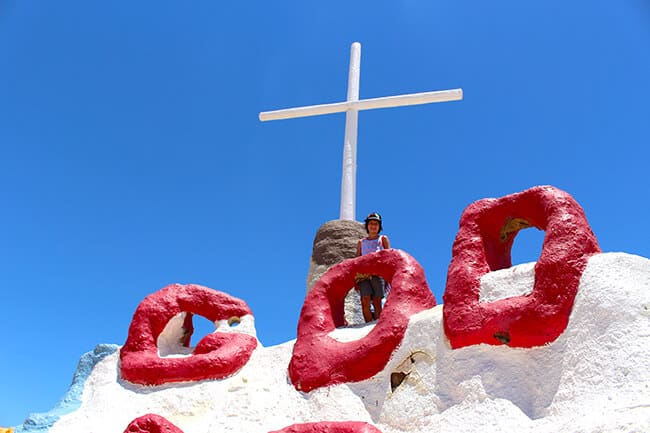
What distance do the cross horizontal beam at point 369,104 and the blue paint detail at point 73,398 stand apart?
8523 mm

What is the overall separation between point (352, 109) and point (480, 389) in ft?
34.8

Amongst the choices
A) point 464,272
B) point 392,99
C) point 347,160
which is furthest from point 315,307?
point 392,99

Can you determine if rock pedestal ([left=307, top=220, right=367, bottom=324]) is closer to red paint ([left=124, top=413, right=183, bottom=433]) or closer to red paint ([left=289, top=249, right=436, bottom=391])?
red paint ([left=289, top=249, right=436, bottom=391])

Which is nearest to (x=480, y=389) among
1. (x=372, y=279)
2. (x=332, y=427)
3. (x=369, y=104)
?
(x=332, y=427)

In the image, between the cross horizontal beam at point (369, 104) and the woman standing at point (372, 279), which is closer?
the woman standing at point (372, 279)

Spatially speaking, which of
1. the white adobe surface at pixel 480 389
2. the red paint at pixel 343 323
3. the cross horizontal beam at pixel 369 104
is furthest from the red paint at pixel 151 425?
the cross horizontal beam at pixel 369 104

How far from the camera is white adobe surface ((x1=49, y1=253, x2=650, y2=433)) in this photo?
586 cm

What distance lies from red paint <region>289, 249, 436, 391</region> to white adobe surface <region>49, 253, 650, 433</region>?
0.15 meters

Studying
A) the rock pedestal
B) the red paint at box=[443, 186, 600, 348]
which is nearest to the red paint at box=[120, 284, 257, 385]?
the red paint at box=[443, 186, 600, 348]

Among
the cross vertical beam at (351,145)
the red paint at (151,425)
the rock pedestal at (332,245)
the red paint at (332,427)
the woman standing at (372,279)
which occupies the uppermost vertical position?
the cross vertical beam at (351,145)

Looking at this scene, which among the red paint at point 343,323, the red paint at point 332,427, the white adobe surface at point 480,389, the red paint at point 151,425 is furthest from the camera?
the red paint at point 343,323

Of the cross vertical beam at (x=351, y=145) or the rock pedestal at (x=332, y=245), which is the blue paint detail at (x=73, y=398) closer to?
the rock pedestal at (x=332, y=245)

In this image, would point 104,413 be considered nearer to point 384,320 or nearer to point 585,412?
point 384,320

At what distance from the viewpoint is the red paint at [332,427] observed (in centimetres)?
686
